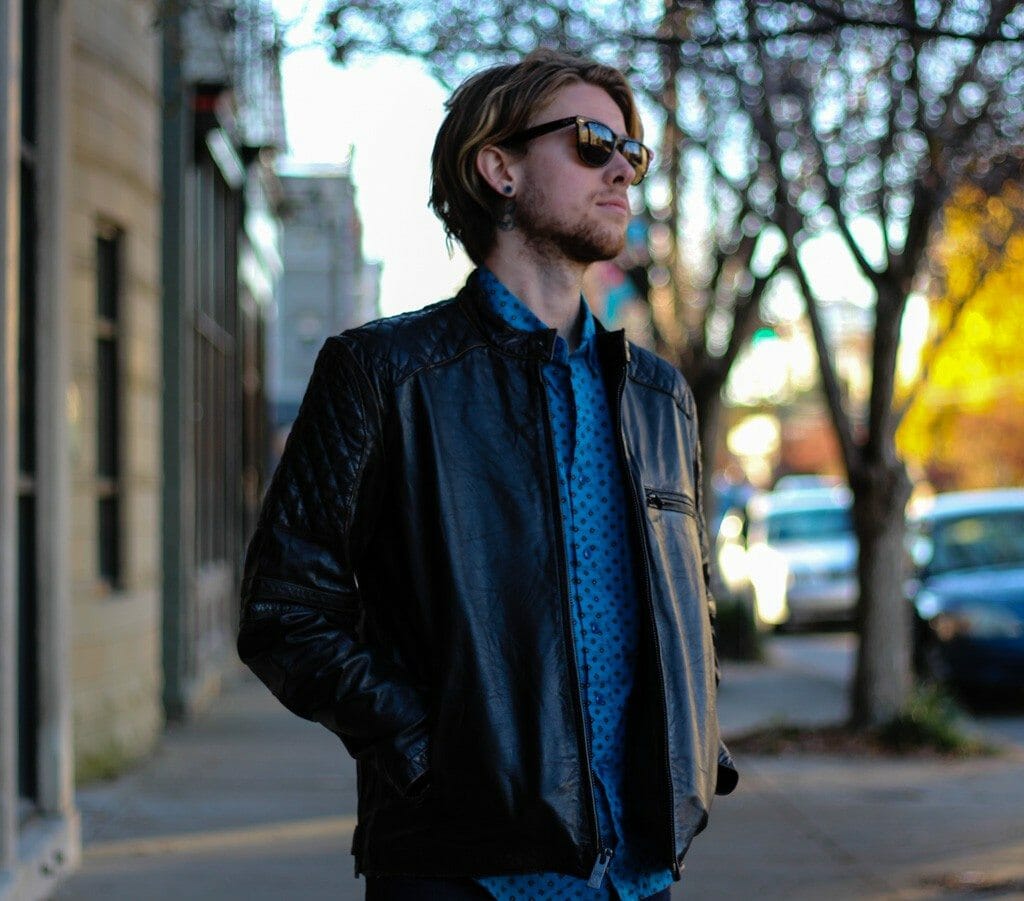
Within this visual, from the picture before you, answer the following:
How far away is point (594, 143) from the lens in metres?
2.78

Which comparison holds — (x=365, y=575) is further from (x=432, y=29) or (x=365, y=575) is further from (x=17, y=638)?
(x=432, y=29)

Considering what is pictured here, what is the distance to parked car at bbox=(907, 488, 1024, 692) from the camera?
1280 centimetres

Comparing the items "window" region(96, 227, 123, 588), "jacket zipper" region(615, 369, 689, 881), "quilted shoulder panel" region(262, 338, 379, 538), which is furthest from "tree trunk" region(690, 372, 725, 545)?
"quilted shoulder panel" region(262, 338, 379, 538)

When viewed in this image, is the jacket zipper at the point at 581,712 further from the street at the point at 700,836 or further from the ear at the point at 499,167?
the street at the point at 700,836

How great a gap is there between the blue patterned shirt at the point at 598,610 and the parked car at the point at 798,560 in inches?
683

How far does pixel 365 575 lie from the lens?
2.64m

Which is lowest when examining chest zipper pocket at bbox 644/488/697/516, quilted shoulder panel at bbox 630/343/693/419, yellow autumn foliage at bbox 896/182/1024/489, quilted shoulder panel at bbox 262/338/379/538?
chest zipper pocket at bbox 644/488/697/516

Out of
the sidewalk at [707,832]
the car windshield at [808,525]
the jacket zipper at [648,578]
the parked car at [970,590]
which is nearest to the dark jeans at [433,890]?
the jacket zipper at [648,578]

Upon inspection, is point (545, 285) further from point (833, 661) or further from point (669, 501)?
point (833, 661)

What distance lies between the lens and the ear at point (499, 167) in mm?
2805

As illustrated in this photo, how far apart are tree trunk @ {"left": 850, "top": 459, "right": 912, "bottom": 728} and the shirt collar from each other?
314 inches

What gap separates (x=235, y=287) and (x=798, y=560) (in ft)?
30.0

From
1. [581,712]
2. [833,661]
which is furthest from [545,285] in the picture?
[833,661]

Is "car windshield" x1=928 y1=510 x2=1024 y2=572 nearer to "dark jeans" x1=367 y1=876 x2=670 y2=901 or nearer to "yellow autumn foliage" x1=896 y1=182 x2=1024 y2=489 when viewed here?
"yellow autumn foliage" x1=896 y1=182 x2=1024 y2=489
